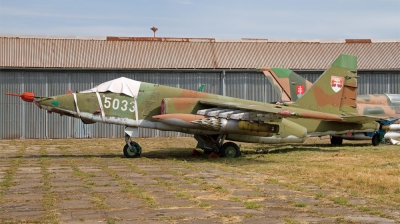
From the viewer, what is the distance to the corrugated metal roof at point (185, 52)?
31500 millimetres

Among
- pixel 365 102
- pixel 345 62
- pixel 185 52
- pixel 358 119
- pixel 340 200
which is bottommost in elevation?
pixel 340 200

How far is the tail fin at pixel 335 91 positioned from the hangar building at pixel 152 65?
38.3 feet

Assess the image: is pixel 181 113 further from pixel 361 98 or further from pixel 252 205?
pixel 361 98

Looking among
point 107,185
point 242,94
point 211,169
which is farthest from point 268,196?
point 242,94

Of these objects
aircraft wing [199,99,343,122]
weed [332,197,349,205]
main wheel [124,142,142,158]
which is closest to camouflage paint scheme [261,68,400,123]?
aircraft wing [199,99,343,122]

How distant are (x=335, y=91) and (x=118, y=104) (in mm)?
8135

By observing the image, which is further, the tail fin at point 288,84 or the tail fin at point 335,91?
the tail fin at point 288,84

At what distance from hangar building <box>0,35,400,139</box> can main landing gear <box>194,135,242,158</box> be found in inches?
504


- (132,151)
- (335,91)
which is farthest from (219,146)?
(335,91)

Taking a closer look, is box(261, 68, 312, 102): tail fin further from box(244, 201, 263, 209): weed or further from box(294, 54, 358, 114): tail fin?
box(244, 201, 263, 209): weed

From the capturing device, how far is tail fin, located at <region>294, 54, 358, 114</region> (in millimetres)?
20656

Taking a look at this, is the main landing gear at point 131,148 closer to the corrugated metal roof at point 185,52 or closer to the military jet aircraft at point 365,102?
the military jet aircraft at point 365,102

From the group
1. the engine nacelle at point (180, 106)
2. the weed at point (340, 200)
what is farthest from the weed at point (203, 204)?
the engine nacelle at point (180, 106)

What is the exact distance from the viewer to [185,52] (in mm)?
33250
